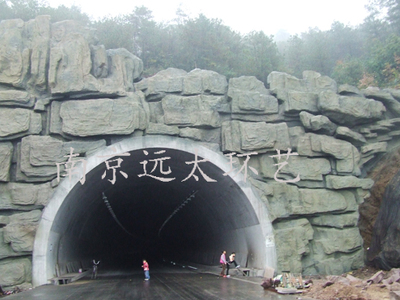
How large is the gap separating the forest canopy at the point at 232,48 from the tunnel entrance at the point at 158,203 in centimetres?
1011

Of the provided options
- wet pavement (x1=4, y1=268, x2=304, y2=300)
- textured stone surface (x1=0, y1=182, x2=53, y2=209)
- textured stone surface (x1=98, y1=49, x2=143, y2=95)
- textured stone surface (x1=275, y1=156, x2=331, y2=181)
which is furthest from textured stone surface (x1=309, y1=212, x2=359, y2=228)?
textured stone surface (x1=0, y1=182, x2=53, y2=209)

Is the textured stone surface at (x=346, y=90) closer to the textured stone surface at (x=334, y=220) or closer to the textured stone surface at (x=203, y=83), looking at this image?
the textured stone surface at (x=203, y=83)

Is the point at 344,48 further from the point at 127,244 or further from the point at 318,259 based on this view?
the point at 318,259

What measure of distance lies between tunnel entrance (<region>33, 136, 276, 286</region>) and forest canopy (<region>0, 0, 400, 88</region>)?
1011 centimetres

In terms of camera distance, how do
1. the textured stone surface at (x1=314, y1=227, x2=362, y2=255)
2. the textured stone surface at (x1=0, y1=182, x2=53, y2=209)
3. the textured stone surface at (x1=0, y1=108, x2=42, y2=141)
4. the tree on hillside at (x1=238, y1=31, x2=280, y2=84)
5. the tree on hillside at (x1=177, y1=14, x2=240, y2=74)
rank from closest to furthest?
the textured stone surface at (x1=0, y1=182, x2=53, y2=209), the textured stone surface at (x1=0, y1=108, x2=42, y2=141), the textured stone surface at (x1=314, y1=227, x2=362, y2=255), the tree on hillside at (x1=238, y1=31, x2=280, y2=84), the tree on hillside at (x1=177, y1=14, x2=240, y2=74)

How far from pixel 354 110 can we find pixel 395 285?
8.39 metres

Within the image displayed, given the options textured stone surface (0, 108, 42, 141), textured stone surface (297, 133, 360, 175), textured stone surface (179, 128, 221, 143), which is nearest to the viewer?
textured stone surface (0, 108, 42, 141)

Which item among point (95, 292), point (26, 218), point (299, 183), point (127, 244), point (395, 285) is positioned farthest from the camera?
point (127, 244)

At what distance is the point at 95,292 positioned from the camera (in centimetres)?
1233

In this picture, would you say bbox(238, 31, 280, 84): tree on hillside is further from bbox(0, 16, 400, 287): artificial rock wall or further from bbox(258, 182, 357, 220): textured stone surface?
bbox(258, 182, 357, 220): textured stone surface

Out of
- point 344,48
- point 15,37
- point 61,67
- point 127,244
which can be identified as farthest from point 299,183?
point 344,48

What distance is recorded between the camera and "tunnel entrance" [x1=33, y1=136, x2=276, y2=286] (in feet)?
48.7

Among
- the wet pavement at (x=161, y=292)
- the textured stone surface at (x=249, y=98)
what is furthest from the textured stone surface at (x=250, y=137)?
the wet pavement at (x=161, y=292)

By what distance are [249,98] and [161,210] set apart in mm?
13091
